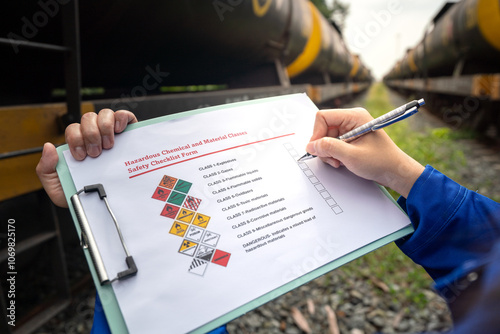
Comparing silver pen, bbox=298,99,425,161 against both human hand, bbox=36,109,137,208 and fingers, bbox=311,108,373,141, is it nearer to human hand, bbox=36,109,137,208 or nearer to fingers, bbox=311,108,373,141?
fingers, bbox=311,108,373,141

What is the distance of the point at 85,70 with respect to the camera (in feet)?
8.39

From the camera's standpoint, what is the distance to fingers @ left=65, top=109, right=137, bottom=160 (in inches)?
28.0

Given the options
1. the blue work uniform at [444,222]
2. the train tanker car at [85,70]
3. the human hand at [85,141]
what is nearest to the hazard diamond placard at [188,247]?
the human hand at [85,141]

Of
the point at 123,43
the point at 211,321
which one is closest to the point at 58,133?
the point at 123,43

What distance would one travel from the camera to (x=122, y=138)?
2.53ft

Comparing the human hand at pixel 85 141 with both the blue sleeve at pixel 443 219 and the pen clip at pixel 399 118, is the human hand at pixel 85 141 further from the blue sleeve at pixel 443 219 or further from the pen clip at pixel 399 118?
the blue sleeve at pixel 443 219

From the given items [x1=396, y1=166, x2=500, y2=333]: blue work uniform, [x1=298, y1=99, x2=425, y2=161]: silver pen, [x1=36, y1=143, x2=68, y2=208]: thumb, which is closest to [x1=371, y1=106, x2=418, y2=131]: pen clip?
[x1=298, y1=99, x2=425, y2=161]: silver pen

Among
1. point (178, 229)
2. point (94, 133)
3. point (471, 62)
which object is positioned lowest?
point (178, 229)

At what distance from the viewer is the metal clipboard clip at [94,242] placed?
0.58 m

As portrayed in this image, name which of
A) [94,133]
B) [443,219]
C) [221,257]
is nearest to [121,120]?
[94,133]

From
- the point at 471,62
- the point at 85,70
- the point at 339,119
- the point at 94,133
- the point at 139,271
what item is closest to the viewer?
the point at 139,271

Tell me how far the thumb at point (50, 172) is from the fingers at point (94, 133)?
4 centimetres

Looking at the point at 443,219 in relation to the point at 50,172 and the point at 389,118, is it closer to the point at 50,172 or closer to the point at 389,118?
the point at 389,118

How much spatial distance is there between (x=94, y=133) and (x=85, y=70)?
2.24 meters
